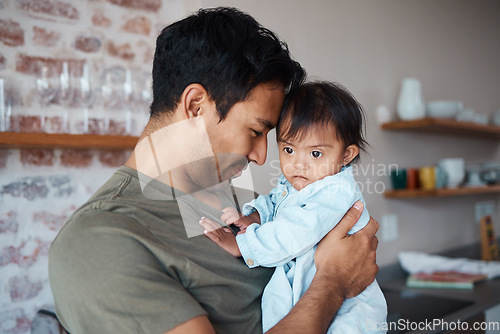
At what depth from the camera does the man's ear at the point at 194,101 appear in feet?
3.67

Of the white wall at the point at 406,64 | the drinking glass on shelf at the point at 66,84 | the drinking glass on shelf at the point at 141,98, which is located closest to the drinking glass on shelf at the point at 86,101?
the drinking glass on shelf at the point at 66,84

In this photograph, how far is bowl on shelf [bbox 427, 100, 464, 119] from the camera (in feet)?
8.73

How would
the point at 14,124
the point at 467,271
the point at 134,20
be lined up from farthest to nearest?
1. the point at 467,271
2. the point at 134,20
3. the point at 14,124

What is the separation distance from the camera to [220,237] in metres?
1.09

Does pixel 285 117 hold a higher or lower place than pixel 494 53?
lower

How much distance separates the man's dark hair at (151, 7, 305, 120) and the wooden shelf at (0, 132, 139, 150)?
0.50m

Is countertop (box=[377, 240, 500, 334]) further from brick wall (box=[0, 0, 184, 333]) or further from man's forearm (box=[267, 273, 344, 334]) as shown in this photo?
brick wall (box=[0, 0, 184, 333])

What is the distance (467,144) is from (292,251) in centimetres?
287

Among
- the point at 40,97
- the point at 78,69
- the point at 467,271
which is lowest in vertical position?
the point at 467,271

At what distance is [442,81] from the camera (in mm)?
3170

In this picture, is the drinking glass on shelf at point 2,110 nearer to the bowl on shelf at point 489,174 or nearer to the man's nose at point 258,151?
the man's nose at point 258,151

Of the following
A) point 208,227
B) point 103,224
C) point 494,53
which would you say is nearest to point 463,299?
point 208,227

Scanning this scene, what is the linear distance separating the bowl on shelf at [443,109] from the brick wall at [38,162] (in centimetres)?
183

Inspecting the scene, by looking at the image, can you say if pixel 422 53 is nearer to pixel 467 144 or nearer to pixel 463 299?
pixel 467 144
